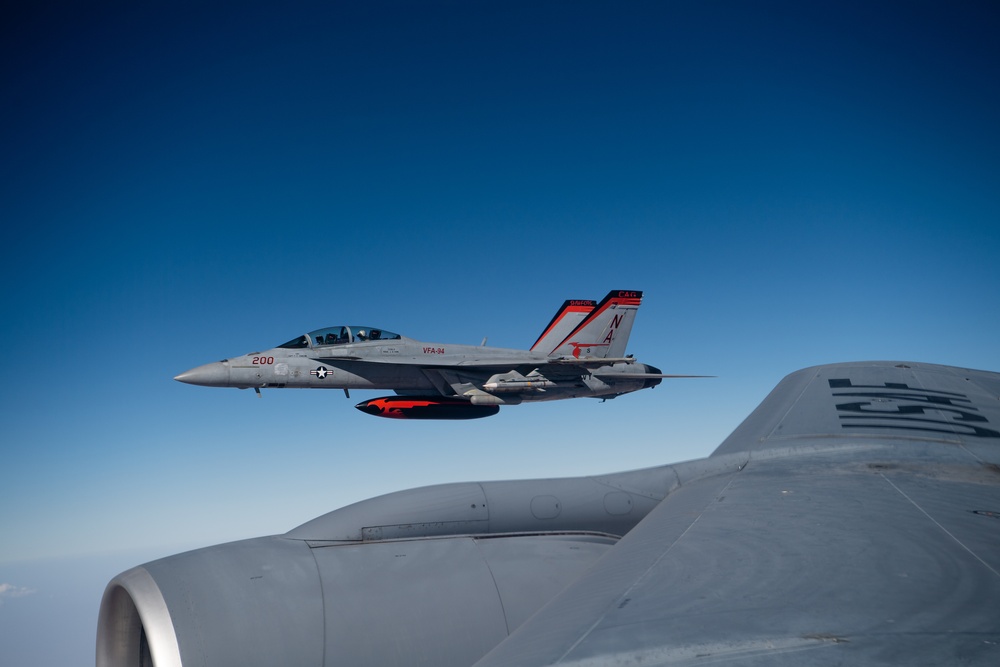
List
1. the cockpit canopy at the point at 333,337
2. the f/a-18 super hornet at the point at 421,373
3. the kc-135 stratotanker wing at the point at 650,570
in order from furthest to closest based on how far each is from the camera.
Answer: the cockpit canopy at the point at 333,337 → the f/a-18 super hornet at the point at 421,373 → the kc-135 stratotanker wing at the point at 650,570

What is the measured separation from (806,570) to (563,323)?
75.7 feet

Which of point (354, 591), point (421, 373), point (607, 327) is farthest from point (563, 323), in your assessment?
point (354, 591)

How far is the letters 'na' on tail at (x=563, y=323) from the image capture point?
24.8 metres

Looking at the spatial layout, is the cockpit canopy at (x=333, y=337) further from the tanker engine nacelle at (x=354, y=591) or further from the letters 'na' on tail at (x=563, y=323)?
the tanker engine nacelle at (x=354, y=591)

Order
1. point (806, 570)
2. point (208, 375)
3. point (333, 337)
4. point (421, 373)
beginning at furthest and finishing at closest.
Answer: point (421, 373)
point (333, 337)
point (208, 375)
point (806, 570)

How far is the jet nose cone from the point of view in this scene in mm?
17250

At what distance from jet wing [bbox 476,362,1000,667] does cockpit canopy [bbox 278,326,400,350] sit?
14526 mm

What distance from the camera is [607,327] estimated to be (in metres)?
23.8

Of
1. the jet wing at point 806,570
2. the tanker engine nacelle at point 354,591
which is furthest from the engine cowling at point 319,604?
the jet wing at point 806,570

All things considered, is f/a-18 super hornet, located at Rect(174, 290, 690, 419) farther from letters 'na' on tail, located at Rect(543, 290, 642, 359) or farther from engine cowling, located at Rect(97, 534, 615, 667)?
engine cowling, located at Rect(97, 534, 615, 667)

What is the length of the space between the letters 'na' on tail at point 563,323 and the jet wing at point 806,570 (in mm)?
20075

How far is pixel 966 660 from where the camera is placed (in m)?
1.44

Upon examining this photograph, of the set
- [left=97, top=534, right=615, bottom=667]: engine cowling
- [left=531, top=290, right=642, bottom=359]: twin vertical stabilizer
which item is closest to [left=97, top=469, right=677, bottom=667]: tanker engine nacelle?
[left=97, top=534, right=615, bottom=667]: engine cowling

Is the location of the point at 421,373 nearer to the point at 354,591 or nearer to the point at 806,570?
the point at 354,591
